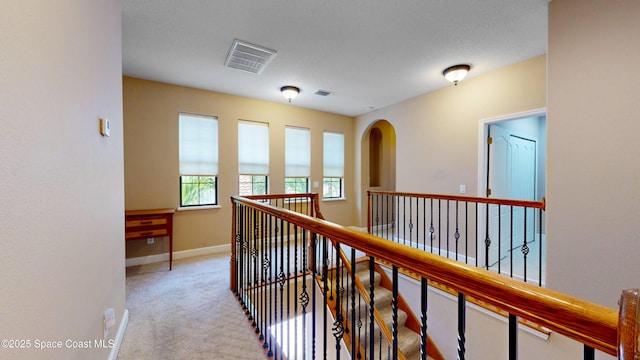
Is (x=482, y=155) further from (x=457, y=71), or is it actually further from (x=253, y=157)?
(x=253, y=157)

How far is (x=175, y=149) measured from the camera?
393 centimetres

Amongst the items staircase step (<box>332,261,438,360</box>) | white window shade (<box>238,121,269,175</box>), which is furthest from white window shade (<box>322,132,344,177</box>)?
staircase step (<box>332,261,438,360</box>)

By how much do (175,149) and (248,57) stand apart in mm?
2014

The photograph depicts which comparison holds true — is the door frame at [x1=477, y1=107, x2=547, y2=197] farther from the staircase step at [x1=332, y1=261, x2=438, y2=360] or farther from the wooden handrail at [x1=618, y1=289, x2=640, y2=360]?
the wooden handrail at [x1=618, y1=289, x2=640, y2=360]

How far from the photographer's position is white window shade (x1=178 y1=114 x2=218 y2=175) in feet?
13.1

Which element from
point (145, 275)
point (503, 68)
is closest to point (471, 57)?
point (503, 68)

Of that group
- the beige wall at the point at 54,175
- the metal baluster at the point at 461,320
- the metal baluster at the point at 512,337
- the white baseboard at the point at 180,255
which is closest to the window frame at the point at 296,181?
the white baseboard at the point at 180,255

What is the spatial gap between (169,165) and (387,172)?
5.10 m

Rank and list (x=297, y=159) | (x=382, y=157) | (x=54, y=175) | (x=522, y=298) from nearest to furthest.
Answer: (x=522, y=298)
(x=54, y=175)
(x=297, y=159)
(x=382, y=157)

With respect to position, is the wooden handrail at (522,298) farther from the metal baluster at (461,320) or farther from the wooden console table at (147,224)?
the wooden console table at (147,224)

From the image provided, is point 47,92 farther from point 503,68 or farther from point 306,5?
point 503,68

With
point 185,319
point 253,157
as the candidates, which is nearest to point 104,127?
point 185,319

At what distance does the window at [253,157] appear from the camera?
4.52 m

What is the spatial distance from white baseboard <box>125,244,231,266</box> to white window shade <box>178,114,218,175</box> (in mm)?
1295
